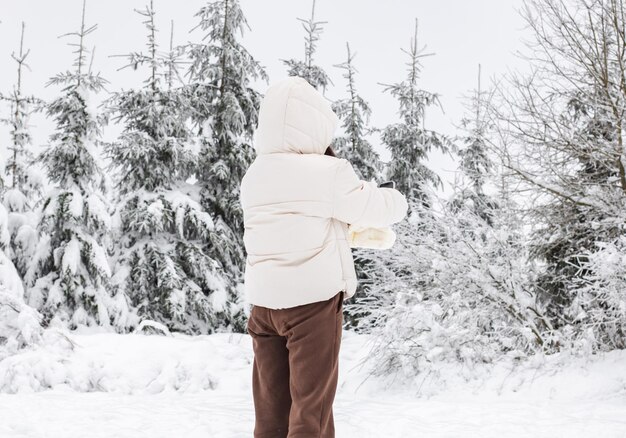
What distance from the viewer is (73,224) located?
37.6 ft

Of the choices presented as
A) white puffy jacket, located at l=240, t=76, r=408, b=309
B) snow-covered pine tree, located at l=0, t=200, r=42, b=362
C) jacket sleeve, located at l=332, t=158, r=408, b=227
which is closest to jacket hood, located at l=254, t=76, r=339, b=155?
white puffy jacket, located at l=240, t=76, r=408, b=309

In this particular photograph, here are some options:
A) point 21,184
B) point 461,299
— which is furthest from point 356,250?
point 21,184

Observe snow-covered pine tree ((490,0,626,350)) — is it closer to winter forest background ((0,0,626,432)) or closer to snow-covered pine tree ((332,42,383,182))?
winter forest background ((0,0,626,432))

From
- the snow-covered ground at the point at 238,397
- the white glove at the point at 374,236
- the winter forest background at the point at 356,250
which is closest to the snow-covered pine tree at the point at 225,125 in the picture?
the winter forest background at the point at 356,250

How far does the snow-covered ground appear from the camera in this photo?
13.6 ft

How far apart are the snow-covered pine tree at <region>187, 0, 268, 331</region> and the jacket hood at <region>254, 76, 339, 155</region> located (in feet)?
32.6

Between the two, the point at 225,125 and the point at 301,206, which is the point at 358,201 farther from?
the point at 225,125

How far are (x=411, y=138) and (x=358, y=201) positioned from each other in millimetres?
12774

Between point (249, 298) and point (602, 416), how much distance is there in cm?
324

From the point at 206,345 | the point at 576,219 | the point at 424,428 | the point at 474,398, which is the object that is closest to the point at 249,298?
the point at 424,428

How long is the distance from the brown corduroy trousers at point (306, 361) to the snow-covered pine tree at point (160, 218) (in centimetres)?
927

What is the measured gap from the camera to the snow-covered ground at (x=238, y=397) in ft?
13.6

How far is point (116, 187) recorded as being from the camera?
13133mm

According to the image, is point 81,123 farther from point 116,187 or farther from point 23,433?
point 23,433
